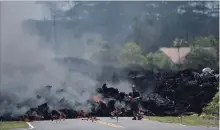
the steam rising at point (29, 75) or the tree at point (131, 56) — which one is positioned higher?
the tree at point (131, 56)

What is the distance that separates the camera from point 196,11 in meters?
37.5

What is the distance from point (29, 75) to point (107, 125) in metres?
3.51

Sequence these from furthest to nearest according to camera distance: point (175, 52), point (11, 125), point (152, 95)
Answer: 1. point (175, 52)
2. point (152, 95)
3. point (11, 125)

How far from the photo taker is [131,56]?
76.5 feet

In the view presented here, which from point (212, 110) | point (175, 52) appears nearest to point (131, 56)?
point (212, 110)

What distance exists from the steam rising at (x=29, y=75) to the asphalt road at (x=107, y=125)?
91 cm

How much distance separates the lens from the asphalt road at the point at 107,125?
10930 millimetres

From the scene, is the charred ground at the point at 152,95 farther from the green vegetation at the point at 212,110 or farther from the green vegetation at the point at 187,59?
the green vegetation at the point at 187,59

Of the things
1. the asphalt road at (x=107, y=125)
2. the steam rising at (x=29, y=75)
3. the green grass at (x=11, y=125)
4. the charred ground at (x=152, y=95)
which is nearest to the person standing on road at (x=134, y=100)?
the charred ground at (x=152, y=95)

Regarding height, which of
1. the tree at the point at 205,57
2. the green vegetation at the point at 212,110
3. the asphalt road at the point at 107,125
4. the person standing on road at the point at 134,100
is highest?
the tree at the point at 205,57

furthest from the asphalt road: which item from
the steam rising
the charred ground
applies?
the steam rising

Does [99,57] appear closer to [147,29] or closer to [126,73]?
[126,73]

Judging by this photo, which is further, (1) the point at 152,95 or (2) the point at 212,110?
(1) the point at 152,95

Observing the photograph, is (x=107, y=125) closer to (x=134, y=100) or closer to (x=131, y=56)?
(x=134, y=100)
